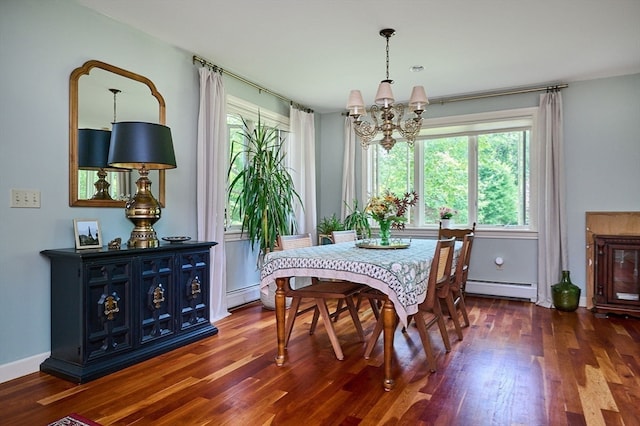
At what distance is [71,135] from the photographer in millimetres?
2816

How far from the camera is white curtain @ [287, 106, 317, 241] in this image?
5328 millimetres

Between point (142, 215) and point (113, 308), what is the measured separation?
69cm

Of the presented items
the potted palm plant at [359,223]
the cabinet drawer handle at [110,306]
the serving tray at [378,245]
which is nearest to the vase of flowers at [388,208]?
the serving tray at [378,245]

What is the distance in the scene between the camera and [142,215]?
9.73 ft

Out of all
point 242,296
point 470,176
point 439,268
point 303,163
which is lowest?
point 242,296

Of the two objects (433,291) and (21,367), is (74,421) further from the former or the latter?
(433,291)

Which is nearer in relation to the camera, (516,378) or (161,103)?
(516,378)

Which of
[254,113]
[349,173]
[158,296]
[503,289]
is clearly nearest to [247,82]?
[254,113]

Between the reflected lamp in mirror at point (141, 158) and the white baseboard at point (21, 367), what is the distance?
896mm

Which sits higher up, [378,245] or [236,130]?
[236,130]

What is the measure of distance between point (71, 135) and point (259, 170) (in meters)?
1.87

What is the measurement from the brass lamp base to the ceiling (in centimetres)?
129

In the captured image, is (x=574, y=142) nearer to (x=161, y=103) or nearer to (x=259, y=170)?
(x=259, y=170)

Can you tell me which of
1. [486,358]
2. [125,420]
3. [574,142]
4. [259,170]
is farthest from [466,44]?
[125,420]
